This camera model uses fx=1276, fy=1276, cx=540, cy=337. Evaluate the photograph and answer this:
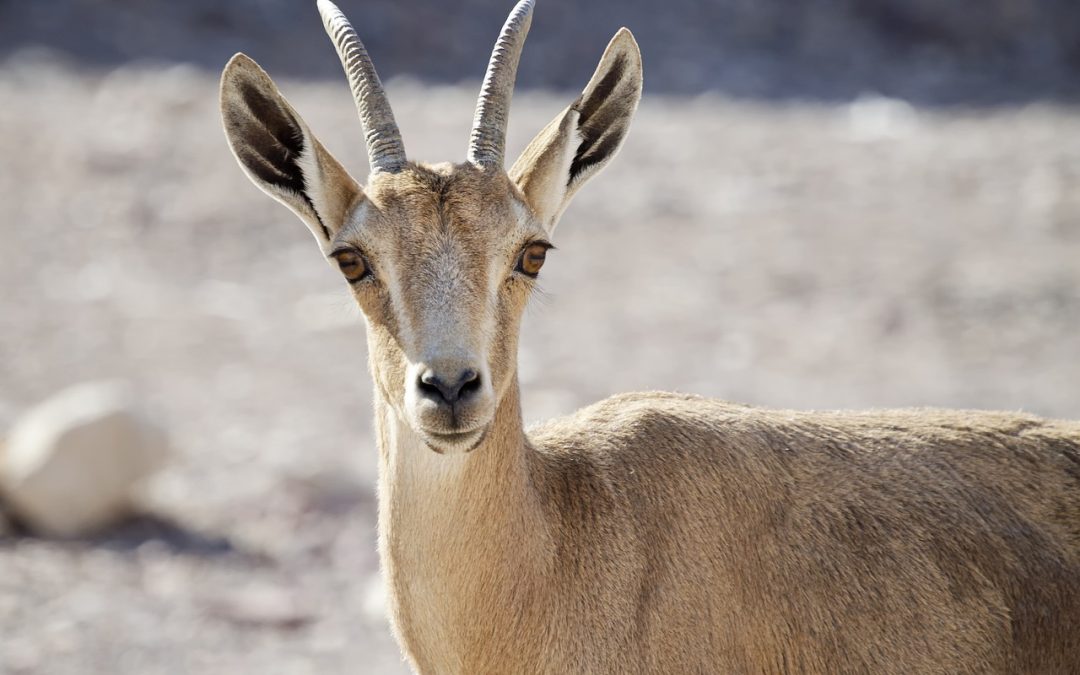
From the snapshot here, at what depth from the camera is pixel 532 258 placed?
482 centimetres

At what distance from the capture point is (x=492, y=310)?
462cm

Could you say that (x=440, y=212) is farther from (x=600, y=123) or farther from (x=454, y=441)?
(x=600, y=123)

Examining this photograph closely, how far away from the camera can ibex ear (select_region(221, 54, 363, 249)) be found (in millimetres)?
4910

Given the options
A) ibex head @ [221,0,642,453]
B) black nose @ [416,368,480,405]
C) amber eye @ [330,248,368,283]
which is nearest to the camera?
black nose @ [416,368,480,405]

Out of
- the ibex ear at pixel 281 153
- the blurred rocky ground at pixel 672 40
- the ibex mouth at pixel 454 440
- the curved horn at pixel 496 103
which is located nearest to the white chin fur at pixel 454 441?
the ibex mouth at pixel 454 440

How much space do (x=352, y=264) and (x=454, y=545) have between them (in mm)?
1099

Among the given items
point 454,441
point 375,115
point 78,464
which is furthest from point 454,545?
point 78,464

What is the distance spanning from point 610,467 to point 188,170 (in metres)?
12.2

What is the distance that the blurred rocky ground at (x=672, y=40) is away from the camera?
1964cm

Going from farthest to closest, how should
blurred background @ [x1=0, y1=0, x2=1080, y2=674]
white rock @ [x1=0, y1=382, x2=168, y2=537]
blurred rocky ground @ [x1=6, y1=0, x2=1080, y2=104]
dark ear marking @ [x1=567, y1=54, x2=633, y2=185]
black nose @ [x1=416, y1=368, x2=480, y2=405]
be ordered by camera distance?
blurred rocky ground @ [x1=6, y1=0, x2=1080, y2=104] < white rock @ [x1=0, y1=382, x2=168, y2=537] < blurred background @ [x1=0, y1=0, x2=1080, y2=674] < dark ear marking @ [x1=567, y1=54, x2=633, y2=185] < black nose @ [x1=416, y1=368, x2=480, y2=405]

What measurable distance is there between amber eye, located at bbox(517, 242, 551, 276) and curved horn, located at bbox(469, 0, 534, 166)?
1.23 feet

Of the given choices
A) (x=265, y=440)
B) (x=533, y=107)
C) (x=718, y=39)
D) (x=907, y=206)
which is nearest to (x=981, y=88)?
(x=718, y=39)

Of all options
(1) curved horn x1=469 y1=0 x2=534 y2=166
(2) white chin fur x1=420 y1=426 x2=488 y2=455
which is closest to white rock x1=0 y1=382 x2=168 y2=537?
(1) curved horn x1=469 y1=0 x2=534 y2=166

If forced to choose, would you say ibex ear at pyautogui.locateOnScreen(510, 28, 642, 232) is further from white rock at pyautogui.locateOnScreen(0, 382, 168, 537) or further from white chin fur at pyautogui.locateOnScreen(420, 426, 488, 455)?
white rock at pyautogui.locateOnScreen(0, 382, 168, 537)
